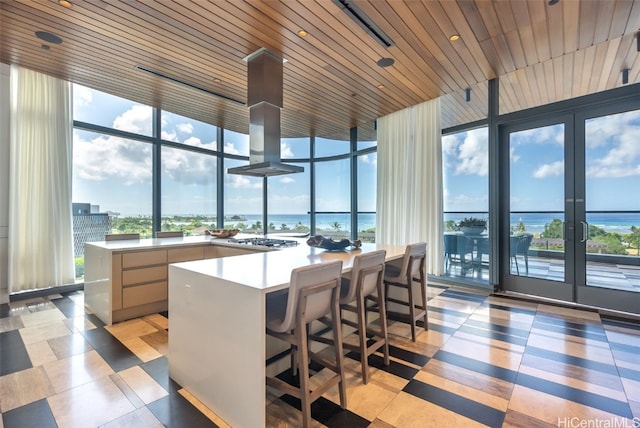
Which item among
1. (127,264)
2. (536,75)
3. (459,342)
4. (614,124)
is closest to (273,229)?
(127,264)

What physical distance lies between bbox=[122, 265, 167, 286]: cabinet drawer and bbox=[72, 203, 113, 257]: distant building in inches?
80.9

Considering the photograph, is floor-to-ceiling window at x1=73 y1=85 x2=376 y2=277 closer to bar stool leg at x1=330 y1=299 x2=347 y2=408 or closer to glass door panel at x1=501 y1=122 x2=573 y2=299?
glass door panel at x1=501 y1=122 x2=573 y2=299

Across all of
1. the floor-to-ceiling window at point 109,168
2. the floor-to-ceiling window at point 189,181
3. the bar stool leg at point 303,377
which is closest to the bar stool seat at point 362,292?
the bar stool leg at point 303,377

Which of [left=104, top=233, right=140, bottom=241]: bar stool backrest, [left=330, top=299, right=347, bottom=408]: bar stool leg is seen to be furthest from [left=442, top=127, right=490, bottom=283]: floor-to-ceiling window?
[left=104, top=233, right=140, bottom=241]: bar stool backrest

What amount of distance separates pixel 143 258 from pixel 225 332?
222cm

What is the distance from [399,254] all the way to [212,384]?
189cm

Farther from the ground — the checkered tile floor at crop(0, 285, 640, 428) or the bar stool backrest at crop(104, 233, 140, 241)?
the bar stool backrest at crop(104, 233, 140, 241)

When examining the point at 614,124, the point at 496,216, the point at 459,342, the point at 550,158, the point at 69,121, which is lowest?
the point at 459,342

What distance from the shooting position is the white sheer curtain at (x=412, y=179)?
4.85 metres

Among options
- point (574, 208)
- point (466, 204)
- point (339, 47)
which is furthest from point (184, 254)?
point (574, 208)

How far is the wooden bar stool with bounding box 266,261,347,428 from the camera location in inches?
60.7

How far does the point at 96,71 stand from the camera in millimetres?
3680

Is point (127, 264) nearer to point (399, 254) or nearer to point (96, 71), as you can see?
point (96, 71)

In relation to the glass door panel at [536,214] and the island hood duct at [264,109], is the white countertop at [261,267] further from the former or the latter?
the glass door panel at [536,214]
